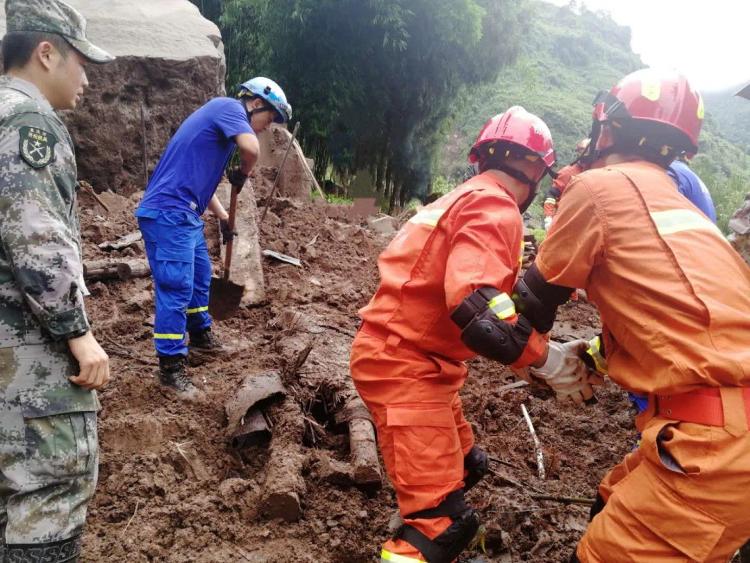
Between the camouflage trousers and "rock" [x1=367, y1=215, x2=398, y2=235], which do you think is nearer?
the camouflage trousers

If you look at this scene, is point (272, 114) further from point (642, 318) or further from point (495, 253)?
point (642, 318)

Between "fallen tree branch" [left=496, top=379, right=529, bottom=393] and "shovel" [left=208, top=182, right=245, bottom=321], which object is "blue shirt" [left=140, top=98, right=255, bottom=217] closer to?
"shovel" [left=208, top=182, right=245, bottom=321]

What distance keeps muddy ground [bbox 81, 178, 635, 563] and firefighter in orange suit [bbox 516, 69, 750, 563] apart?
1.19 meters

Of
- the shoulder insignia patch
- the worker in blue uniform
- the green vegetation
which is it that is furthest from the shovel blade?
the green vegetation

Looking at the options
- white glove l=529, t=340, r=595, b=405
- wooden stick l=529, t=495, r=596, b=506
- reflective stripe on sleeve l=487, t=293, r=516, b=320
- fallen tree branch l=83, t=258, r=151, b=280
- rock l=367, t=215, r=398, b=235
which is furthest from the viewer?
rock l=367, t=215, r=398, b=235

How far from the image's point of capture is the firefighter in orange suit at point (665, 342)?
5.62 feet

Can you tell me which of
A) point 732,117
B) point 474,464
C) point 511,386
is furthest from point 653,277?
point 732,117

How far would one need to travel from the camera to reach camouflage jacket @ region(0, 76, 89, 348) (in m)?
1.77

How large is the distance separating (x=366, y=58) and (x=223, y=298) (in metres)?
9.26

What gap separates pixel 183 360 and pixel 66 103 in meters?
2.23

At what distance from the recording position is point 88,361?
189cm

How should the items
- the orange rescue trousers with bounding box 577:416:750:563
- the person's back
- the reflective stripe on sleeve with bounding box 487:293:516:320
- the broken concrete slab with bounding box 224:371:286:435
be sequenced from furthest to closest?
1. the broken concrete slab with bounding box 224:371:286:435
2. the person's back
3. the reflective stripe on sleeve with bounding box 487:293:516:320
4. the orange rescue trousers with bounding box 577:416:750:563

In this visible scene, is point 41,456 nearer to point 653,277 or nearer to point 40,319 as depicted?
point 40,319

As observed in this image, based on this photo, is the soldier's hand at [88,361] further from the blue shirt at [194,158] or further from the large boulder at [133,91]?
the large boulder at [133,91]
